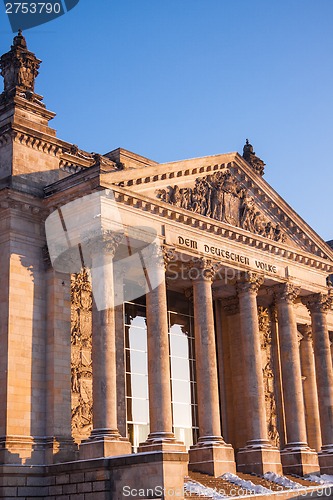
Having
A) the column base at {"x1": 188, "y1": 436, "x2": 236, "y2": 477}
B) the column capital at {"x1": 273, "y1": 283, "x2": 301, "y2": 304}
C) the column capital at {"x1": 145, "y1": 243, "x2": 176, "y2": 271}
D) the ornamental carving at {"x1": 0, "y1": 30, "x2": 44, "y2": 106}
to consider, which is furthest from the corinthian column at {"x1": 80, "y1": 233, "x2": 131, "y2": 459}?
the column capital at {"x1": 273, "y1": 283, "x2": 301, "y2": 304}

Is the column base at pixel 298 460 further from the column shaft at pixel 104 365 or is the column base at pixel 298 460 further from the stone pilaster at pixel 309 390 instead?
the column shaft at pixel 104 365

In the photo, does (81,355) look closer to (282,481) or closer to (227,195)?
(282,481)

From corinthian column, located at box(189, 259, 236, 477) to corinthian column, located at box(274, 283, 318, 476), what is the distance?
5.20 meters

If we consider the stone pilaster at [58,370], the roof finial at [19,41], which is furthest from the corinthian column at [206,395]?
the roof finial at [19,41]

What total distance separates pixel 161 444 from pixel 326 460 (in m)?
12.7

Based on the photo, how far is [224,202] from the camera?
117ft

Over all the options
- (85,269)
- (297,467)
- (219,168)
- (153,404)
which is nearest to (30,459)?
(153,404)

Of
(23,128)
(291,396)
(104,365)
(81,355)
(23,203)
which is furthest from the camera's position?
(291,396)

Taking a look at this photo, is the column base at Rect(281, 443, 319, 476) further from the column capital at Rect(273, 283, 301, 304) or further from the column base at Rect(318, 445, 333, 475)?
the column capital at Rect(273, 283, 301, 304)

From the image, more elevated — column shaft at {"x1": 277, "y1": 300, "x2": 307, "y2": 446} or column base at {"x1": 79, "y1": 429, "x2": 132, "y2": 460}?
column shaft at {"x1": 277, "y1": 300, "x2": 307, "y2": 446}

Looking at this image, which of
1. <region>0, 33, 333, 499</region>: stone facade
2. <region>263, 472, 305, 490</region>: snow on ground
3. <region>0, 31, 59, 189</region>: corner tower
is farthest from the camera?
<region>0, 31, 59, 189</region>: corner tower

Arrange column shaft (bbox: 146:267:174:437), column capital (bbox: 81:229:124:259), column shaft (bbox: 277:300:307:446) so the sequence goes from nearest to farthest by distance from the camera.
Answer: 1. column shaft (bbox: 146:267:174:437)
2. column capital (bbox: 81:229:124:259)
3. column shaft (bbox: 277:300:307:446)

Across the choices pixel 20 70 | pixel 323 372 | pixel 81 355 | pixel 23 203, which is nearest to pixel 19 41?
pixel 20 70

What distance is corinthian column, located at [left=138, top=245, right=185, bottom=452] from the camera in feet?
94.3
